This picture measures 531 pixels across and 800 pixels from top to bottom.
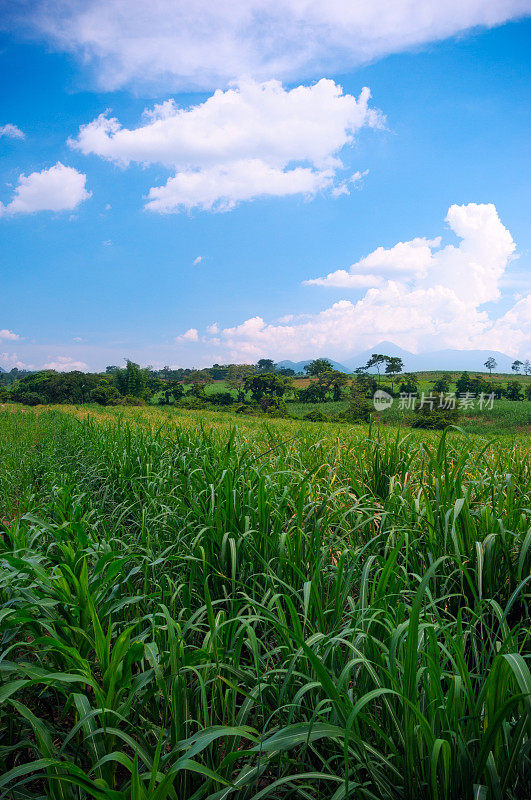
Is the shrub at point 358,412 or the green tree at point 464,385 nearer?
the shrub at point 358,412

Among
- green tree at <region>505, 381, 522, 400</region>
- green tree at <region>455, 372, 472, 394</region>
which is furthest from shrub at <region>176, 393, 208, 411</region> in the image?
green tree at <region>505, 381, 522, 400</region>

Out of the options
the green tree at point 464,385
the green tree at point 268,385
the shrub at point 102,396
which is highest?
the green tree at point 464,385

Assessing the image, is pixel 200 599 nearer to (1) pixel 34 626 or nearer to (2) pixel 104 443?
(1) pixel 34 626

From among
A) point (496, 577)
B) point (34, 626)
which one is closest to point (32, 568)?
point (34, 626)

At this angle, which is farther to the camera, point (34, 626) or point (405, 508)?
point (405, 508)

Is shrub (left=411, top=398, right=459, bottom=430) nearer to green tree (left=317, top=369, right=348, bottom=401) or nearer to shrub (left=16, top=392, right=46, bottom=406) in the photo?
green tree (left=317, top=369, right=348, bottom=401)

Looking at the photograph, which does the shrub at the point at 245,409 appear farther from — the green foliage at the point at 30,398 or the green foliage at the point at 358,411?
the green foliage at the point at 30,398

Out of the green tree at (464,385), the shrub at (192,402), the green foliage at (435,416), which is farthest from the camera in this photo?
the green tree at (464,385)

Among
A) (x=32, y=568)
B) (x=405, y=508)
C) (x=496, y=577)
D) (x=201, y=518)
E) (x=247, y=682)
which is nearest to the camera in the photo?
(x=247, y=682)

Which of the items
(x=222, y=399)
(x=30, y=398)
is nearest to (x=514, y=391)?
(x=222, y=399)

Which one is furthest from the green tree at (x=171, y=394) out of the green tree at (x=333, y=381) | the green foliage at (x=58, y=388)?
the green tree at (x=333, y=381)

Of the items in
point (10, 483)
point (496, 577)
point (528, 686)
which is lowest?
point (10, 483)

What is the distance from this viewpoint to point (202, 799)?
1168 millimetres

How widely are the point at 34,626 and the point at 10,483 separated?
466 cm
